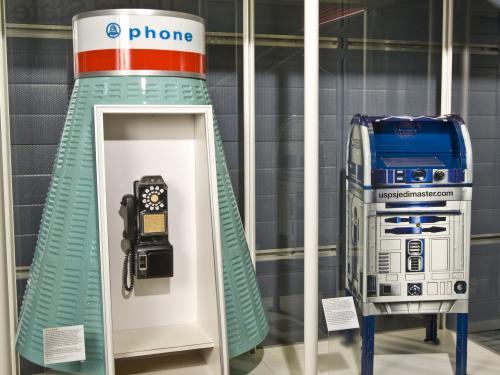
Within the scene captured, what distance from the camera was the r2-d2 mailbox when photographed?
3619mm

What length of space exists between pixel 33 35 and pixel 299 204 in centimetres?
174

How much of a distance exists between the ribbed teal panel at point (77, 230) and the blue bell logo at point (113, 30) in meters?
0.21

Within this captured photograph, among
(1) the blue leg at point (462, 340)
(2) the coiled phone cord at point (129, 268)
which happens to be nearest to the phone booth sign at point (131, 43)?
(2) the coiled phone cord at point (129, 268)

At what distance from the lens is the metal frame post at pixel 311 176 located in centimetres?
322

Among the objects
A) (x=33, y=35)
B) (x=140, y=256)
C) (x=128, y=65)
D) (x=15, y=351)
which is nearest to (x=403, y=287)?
(x=140, y=256)

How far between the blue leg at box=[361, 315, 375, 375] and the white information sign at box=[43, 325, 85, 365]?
5.01 feet

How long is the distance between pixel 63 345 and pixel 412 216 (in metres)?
1.95

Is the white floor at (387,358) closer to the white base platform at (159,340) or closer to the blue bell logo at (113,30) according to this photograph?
the white base platform at (159,340)

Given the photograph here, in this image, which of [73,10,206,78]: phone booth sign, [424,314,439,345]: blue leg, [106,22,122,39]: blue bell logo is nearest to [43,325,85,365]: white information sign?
[73,10,206,78]: phone booth sign

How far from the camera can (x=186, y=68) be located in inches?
133

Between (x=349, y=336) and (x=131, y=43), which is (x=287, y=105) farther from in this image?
(x=349, y=336)

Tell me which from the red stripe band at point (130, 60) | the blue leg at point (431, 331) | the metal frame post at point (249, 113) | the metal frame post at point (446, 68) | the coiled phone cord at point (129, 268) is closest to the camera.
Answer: the red stripe band at point (130, 60)

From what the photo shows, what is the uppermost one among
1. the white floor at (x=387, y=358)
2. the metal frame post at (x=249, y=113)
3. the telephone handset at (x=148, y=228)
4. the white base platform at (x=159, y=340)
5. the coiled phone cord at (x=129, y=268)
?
the metal frame post at (x=249, y=113)

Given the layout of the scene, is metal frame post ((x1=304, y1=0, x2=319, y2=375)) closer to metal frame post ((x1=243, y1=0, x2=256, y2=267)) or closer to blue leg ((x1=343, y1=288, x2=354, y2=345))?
blue leg ((x1=343, y1=288, x2=354, y2=345))
